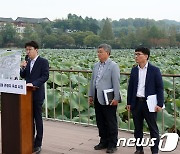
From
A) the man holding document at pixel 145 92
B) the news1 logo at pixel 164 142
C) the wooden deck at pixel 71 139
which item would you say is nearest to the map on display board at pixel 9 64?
the wooden deck at pixel 71 139

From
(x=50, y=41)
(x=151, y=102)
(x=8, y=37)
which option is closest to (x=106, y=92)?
(x=151, y=102)

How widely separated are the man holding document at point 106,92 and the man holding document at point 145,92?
9.8 inches

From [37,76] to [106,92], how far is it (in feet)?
2.75

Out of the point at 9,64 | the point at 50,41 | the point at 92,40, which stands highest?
the point at 92,40

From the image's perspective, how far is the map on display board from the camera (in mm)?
3547

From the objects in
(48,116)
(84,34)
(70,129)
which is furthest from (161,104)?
(84,34)

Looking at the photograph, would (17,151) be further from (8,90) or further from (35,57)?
(35,57)

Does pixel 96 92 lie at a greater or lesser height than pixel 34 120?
greater

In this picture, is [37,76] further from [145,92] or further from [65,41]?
[65,41]

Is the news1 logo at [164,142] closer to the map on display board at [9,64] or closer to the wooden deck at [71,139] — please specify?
the wooden deck at [71,139]

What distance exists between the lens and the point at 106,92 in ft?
12.9

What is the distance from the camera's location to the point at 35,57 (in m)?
3.97

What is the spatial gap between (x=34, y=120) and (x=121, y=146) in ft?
3.93

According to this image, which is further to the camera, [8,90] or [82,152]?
[82,152]
